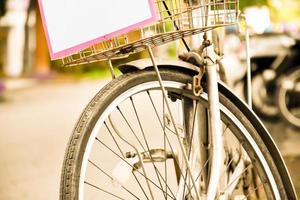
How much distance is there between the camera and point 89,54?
2.75m

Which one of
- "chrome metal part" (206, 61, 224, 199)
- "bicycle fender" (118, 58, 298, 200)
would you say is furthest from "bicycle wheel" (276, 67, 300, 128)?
"chrome metal part" (206, 61, 224, 199)

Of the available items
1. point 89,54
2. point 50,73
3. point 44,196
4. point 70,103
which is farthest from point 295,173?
point 50,73

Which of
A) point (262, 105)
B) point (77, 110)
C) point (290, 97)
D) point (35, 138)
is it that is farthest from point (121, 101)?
point (77, 110)

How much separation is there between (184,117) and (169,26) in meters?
0.56

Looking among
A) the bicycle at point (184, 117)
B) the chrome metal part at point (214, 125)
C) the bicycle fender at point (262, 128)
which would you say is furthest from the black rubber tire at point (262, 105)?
the chrome metal part at point (214, 125)

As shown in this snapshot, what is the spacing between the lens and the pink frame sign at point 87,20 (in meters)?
2.50

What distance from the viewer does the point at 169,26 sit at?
2607 mm

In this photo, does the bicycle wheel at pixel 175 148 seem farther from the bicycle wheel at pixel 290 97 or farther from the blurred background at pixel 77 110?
the bicycle wheel at pixel 290 97

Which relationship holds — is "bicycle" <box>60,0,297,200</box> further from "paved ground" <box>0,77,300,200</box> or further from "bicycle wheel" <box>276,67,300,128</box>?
"bicycle wheel" <box>276,67,300,128</box>

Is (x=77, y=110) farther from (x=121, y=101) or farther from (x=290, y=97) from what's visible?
(x=121, y=101)

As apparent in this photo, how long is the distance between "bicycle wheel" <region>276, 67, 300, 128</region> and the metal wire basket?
18.8ft

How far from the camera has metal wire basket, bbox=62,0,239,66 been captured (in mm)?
2551

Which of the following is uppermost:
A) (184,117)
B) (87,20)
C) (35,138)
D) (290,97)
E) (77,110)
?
(77,110)

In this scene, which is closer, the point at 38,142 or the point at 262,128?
the point at 262,128
